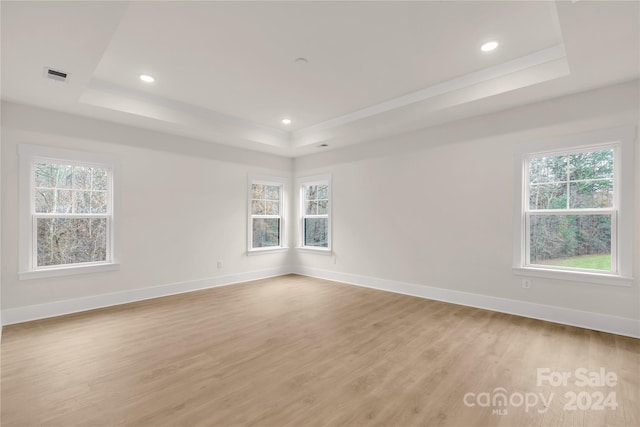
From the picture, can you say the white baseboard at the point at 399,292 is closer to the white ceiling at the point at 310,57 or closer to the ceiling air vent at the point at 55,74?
the white ceiling at the point at 310,57

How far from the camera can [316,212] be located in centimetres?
636

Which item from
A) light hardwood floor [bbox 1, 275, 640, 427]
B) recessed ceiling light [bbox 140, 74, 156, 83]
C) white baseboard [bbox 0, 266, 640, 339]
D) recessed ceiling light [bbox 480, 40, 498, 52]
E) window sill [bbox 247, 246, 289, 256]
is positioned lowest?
light hardwood floor [bbox 1, 275, 640, 427]

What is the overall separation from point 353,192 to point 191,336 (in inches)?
142

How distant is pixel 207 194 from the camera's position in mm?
5262

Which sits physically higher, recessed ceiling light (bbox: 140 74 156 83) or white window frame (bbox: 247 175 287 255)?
recessed ceiling light (bbox: 140 74 156 83)

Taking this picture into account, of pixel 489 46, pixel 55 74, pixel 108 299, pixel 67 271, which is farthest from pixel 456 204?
pixel 67 271

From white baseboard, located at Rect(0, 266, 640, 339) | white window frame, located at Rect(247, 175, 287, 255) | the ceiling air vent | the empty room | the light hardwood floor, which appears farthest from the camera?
white window frame, located at Rect(247, 175, 287, 255)

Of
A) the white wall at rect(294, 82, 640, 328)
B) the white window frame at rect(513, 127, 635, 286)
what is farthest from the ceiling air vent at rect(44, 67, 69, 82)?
the white window frame at rect(513, 127, 635, 286)

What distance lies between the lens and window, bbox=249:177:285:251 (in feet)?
19.7

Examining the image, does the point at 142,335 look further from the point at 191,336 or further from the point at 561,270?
the point at 561,270

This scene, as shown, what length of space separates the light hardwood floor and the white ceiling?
2617 millimetres

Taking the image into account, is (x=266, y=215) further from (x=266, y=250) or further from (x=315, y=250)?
(x=315, y=250)

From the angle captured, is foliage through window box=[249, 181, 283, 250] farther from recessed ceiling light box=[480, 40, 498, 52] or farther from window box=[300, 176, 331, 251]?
recessed ceiling light box=[480, 40, 498, 52]

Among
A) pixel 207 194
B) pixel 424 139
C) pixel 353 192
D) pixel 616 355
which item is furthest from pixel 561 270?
pixel 207 194
